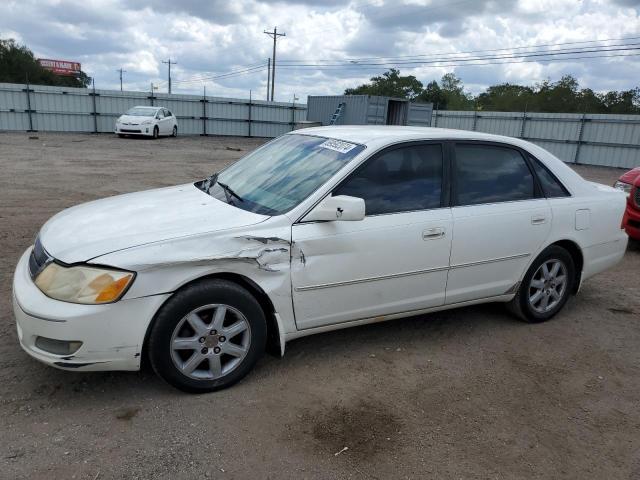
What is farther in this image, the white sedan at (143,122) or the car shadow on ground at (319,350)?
the white sedan at (143,122)

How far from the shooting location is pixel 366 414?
304 cm

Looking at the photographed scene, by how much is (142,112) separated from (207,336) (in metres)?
22.8

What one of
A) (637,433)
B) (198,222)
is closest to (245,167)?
(198,222)

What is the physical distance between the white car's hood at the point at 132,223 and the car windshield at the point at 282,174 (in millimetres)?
150

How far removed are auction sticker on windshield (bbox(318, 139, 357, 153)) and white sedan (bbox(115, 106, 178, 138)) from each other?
21188mm

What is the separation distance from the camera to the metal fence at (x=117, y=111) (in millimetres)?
24750

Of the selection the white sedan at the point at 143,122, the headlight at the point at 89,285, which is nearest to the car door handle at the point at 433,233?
the headlight at the point at 89,285

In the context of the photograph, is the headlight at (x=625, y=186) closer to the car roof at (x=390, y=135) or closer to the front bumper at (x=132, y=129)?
the car roof at (x=390, y=135)

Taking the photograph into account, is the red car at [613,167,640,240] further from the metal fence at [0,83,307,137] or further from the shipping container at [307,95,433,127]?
the metal fence at [0,83,307,137]

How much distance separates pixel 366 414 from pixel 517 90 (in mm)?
62604

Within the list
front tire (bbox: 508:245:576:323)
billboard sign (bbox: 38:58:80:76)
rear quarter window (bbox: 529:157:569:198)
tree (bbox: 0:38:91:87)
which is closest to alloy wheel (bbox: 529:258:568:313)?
front tire (bbox: 508:245:576:323)

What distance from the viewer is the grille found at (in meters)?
2.98

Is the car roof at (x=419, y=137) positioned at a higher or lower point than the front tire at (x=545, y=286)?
higher

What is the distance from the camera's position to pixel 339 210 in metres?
3.21
